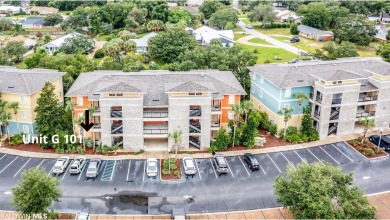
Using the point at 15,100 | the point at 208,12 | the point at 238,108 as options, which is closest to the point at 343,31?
the point at 208,12

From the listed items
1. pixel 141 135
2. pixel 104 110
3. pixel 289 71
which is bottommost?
pixel 141 135

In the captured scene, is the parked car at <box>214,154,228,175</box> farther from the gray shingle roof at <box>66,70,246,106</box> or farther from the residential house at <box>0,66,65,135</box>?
the residential house at <box>0,66,65,135</box>

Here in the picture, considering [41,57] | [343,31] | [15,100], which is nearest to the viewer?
[15,100]

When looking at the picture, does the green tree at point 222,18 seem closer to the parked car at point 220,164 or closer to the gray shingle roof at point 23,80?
the gray shingle roof at point 23,80

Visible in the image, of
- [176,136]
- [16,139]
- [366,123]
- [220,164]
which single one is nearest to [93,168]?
[176,136]

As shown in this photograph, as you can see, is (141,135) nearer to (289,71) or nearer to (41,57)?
(289,71)

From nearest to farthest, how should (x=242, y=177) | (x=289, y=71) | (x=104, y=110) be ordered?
(x=242, y=177)
(x=104, y=110)
(x=289, y=71)

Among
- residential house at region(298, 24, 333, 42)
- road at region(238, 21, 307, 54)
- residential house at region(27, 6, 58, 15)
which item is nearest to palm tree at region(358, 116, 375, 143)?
road at region(238, 21, 307, 54)
